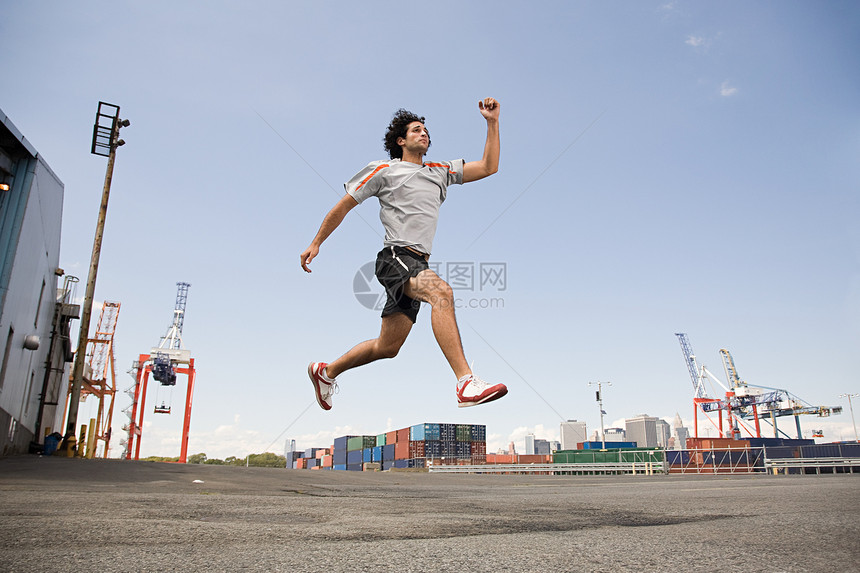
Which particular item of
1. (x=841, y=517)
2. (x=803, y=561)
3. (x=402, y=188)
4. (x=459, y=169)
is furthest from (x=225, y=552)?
(x=459, y=169)

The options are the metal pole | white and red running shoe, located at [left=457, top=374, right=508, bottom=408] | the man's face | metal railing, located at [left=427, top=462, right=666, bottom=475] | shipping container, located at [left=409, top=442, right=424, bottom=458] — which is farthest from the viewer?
shipping container, located at [left=409, top=442, right=424, bottom=458]

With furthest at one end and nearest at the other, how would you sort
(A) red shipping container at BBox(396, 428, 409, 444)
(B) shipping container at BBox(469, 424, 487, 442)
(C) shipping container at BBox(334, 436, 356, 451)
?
1. (C) shipping container at BBox(334, 436, 356, 451)
2. (B) shipping container at BBox(469, 424, 487, 442)
3. (A) red shipping container at BBox(396, 428, 409, 444)

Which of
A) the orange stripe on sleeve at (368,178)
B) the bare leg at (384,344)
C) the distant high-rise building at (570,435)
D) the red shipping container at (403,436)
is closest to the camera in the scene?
the bare leg at (384,344)

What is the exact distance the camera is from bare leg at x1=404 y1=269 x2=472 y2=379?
2.98 m

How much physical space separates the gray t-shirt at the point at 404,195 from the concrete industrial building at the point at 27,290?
33.9 ft

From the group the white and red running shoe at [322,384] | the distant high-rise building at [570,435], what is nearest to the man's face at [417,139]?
the white and red running shoe at [322,384]

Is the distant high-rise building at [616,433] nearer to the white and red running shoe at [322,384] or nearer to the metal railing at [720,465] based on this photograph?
the metal railing at [720,465]

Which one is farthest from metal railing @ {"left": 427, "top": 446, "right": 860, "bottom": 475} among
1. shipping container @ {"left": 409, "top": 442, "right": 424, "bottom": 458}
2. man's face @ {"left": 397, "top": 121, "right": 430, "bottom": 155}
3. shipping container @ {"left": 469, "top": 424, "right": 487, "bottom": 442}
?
man's face @ {"left": 397, "top": 121, "right": 430, "bottom": 155}

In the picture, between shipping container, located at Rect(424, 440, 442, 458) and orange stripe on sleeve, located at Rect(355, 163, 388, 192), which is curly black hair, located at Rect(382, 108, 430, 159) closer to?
orange stripe on sleeve, located at Rect(355, 163, 388, 192)

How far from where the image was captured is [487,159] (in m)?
3.75

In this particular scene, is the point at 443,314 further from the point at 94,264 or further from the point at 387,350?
the point at 94,264

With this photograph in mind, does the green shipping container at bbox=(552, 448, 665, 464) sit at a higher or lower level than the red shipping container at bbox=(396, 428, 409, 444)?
lower

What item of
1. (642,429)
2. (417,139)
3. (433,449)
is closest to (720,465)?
(433,449)

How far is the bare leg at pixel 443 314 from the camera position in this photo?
9.77 ft
